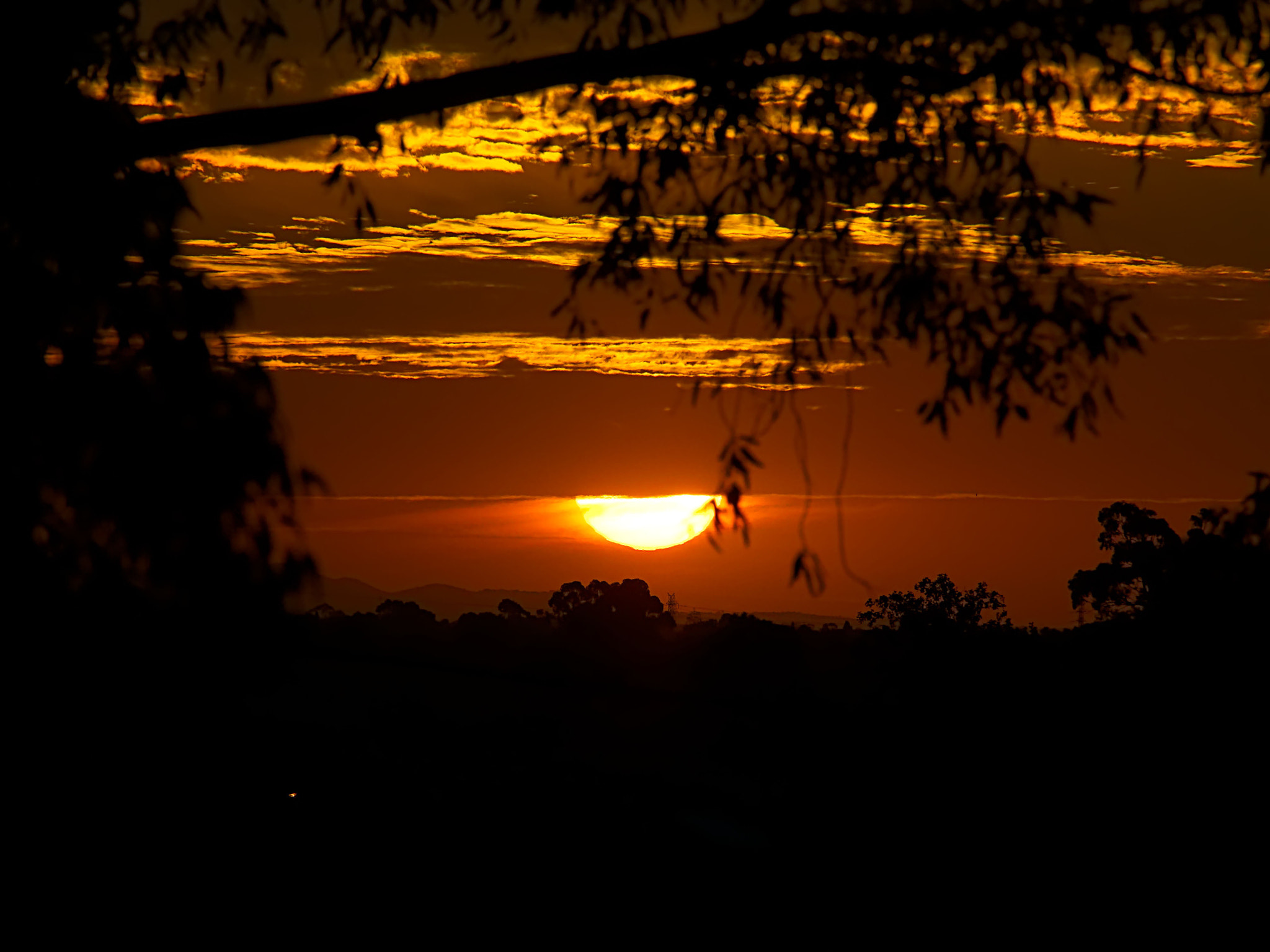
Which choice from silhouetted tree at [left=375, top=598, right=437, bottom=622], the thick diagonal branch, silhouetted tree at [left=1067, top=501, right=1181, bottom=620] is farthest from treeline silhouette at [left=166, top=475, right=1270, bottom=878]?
silhouetted tree at [left=375, top=598, right=437, bottom=622]

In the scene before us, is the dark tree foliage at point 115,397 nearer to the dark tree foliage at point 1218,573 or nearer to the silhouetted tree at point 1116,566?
the dark tree foliage at point 1218,573

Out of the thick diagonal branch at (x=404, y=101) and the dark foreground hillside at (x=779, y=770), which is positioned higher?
the thick diagonal branch at (x=404, y=101)

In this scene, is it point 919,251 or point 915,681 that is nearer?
point 919,251

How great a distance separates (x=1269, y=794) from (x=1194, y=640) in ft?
6.07

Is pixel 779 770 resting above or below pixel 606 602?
above

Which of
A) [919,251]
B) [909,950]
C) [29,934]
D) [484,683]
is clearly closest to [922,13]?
[919,251]

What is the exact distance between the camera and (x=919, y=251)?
841cm

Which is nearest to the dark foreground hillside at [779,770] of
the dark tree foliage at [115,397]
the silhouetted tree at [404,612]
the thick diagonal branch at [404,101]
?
the dark tree foliage at [115,397]

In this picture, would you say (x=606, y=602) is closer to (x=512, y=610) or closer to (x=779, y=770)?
(x=512, y=610)

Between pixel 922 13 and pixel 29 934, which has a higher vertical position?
pixel 922 13

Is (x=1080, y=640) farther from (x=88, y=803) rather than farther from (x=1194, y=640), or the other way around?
(x=88, y=803)

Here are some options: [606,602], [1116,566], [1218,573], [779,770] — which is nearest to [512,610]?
[606,602]

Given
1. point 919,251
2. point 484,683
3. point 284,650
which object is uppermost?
point 919,251

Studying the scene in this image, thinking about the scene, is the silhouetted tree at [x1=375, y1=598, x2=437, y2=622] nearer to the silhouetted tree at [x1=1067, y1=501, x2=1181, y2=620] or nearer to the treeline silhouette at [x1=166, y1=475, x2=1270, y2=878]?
the silhouetted tree at [x1=1067, y1=501, x2=1181, y2=620]
